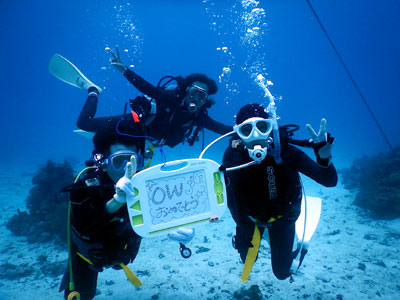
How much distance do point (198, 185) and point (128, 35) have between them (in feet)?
421

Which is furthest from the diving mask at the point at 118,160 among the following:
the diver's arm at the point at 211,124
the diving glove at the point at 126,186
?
the diver's arm at the point at 211,124

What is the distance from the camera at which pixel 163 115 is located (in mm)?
5258

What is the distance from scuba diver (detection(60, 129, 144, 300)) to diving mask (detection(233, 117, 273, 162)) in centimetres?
152

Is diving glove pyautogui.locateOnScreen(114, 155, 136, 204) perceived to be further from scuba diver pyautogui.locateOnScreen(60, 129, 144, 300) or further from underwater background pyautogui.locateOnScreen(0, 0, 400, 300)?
underwater background pyautogui.locateOnScreen(0, 0, 400, 300)

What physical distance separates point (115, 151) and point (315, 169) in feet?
9.84

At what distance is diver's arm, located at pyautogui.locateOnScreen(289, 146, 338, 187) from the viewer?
2.88 meters

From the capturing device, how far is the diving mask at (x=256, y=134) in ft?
8.63

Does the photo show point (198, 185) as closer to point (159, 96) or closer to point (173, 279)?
point (159, 96)

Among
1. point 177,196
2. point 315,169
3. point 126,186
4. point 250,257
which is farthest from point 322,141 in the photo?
point 126,186

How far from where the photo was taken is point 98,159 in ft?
9.41

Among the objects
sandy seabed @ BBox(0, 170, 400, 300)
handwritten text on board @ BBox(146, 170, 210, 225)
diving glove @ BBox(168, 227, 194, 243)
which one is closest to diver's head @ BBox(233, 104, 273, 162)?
handwritten text on board @ BBox(146, 170, 210, 225)

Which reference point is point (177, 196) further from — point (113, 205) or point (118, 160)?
point (118, 160)

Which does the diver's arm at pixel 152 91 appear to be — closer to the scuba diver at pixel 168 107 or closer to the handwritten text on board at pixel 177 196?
the scuba diver at pixel 168 107

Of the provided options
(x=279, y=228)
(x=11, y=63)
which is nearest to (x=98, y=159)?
(x=279, y=228)
